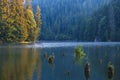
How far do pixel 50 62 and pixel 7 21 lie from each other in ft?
203

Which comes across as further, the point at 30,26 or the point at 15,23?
the point at 30,26

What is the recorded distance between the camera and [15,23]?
11162cm

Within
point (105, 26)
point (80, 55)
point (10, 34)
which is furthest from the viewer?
point (105, 26)

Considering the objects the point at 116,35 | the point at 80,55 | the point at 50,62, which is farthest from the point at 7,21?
the point at 116,35

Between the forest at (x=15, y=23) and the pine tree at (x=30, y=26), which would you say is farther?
the pine tree at (x=30, y=26)

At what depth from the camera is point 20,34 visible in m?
109

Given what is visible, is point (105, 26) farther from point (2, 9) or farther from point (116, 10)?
point (2, 9)

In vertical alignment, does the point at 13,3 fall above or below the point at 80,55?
above

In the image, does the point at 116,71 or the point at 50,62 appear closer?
the point at 116,71

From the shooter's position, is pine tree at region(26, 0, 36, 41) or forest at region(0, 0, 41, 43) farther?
pine tree at region(26, 0, 36, 41)

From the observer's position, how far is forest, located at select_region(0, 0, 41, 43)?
105 metres

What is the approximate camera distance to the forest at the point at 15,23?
343 feet

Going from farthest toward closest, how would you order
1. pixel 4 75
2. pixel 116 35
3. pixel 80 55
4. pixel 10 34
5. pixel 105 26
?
pixel 105 26, pixel 116 35, pixel 10 34, pixel 80 55, pixel 4 75

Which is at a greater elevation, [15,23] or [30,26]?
[15,23]
